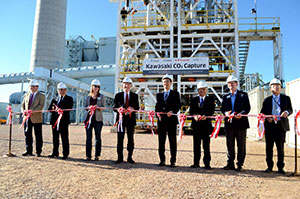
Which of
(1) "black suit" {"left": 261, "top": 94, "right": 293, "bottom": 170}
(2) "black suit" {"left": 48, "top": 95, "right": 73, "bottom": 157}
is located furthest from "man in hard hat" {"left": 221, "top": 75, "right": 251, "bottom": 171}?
(2) "black suit" {"left": 48, "top": 95, "right": 73, "bottom": 157}

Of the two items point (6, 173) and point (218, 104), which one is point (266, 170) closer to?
point (6, 173)

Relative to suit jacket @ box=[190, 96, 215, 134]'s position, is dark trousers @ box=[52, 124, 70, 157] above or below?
below

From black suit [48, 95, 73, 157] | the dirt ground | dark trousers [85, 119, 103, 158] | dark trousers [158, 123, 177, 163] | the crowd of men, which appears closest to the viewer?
the dirt ground

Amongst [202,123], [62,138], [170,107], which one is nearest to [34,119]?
[62,138]

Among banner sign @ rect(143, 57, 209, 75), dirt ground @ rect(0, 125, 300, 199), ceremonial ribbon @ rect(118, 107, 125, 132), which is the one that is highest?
banner sign @ rect(143, 57, 209, 75)

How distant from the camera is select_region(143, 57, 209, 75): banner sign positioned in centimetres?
1317

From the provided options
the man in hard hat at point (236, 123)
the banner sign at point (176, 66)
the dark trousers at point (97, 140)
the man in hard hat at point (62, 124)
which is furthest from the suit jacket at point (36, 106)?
the banner sign at point (176, 66)

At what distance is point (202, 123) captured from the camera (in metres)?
4.80

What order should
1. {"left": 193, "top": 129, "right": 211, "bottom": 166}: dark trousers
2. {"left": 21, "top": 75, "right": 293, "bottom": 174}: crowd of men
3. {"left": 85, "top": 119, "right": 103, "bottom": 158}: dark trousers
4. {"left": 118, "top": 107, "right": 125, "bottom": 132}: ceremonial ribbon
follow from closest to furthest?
{"left": 21, "top": 75, "right": 293, "bottom": 174}: crowd of men
{"left": 193, "top": 129, "right": 211, "bottom": 166}: dark trousers
{"left": 118, "top": 107, "right": 125, "bottom": 132}: ceremonial ribbon
{"left": 85, "top": 119, "right": 103, "bottom": 158}: dark trousers

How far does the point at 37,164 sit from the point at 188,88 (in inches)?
458

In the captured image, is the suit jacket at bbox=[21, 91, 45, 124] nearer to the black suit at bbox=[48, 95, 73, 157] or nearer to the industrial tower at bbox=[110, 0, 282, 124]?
the black suit at bbox=[48, 95, 73, 157]

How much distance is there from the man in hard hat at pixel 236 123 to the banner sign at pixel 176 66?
28.1 feet

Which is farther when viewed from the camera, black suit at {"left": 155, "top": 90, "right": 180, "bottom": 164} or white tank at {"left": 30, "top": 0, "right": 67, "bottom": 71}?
white tank at {"left": 30, "top": 0, "right": 67, "bottom": 71}

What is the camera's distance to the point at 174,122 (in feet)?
16.1
